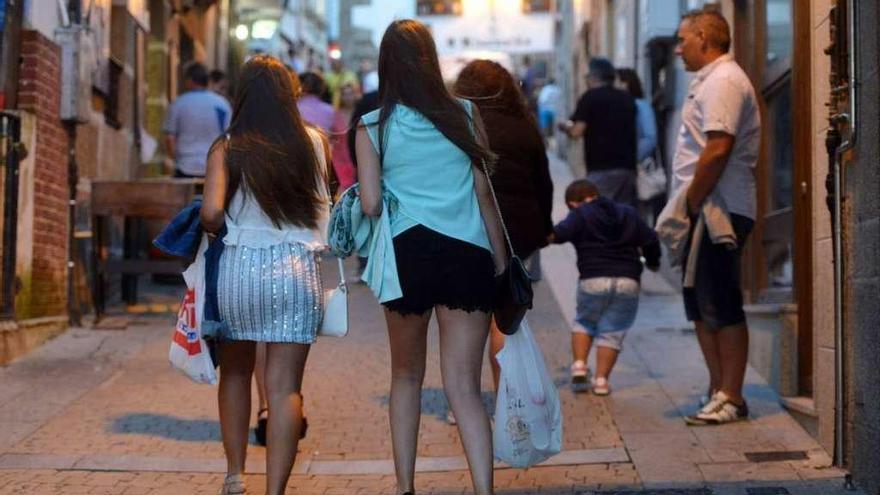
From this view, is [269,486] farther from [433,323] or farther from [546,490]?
[433,323]

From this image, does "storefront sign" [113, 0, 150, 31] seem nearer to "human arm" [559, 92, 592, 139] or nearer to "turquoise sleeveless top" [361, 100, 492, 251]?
"human arm" [559, 92, 592, 139]

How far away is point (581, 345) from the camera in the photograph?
7.17 meters

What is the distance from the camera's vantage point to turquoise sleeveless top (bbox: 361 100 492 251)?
14.9 feet

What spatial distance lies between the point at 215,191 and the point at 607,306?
2.99 metres

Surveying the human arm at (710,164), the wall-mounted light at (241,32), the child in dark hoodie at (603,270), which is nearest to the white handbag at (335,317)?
the human arm at (710,164)

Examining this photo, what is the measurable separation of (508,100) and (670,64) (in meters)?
6.98

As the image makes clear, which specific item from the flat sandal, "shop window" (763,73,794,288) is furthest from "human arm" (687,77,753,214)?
the flat sandal

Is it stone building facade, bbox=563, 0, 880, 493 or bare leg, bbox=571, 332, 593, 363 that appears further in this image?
bare leg, bbox=571, 332, 593, 363

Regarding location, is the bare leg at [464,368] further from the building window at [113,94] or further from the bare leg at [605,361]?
the building window at [113,94]

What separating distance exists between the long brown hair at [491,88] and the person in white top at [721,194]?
2.61 feet

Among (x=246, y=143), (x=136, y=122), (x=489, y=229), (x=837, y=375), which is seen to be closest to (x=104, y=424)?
(x=246, y=143)

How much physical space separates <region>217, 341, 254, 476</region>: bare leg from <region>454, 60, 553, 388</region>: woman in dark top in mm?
1406

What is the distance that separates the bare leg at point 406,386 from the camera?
455cm

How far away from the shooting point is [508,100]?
611 centimetres
